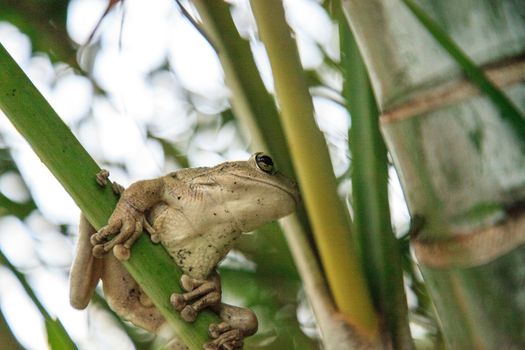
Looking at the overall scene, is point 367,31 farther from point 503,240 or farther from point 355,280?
point 355,280

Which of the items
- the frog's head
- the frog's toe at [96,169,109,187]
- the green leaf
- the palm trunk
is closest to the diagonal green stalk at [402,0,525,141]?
the palm trunk

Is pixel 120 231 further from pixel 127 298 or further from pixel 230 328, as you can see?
pixel 127 298

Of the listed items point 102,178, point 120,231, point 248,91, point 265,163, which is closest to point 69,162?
point 102,178

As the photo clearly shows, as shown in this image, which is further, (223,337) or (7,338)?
(7,338)

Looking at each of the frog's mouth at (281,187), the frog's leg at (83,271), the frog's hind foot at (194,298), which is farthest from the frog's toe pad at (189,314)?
the frog's leg at (83,271)

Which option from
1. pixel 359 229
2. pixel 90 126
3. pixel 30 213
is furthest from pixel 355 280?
pixel 90 126

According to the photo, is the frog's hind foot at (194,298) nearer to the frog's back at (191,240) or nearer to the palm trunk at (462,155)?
the frog's back at (191,240)
